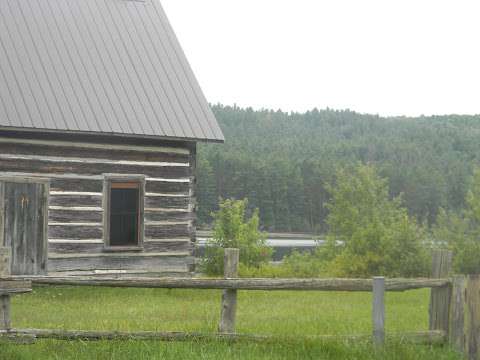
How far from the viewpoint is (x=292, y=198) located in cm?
10900

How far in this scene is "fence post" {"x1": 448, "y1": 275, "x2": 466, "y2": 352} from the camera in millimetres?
9469

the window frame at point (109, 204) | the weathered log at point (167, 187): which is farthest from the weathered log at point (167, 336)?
the weathered log at point (167, 187)

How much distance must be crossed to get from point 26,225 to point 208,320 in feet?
23.1

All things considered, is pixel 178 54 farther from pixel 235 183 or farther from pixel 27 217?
pixel 235 183

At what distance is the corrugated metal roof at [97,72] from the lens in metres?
19.4

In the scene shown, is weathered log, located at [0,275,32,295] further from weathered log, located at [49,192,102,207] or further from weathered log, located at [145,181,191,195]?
weathered log, located at [145,181,191,195]

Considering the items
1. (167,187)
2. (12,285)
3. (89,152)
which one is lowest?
(12,285)

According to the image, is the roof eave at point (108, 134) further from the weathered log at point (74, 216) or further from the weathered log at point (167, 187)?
the weathered log at point (74, 216)

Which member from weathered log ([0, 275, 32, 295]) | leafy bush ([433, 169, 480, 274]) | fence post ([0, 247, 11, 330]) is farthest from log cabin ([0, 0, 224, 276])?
leafy bush ([433, 169, 480, 274])

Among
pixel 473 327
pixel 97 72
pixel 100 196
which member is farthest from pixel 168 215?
pixel 473 327

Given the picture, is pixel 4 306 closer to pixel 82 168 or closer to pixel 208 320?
pixel 208 320

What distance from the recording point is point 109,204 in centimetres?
1978

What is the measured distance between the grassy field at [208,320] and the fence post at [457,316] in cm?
20

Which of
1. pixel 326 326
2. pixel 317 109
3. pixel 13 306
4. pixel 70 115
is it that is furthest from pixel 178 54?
pixel 317 109
